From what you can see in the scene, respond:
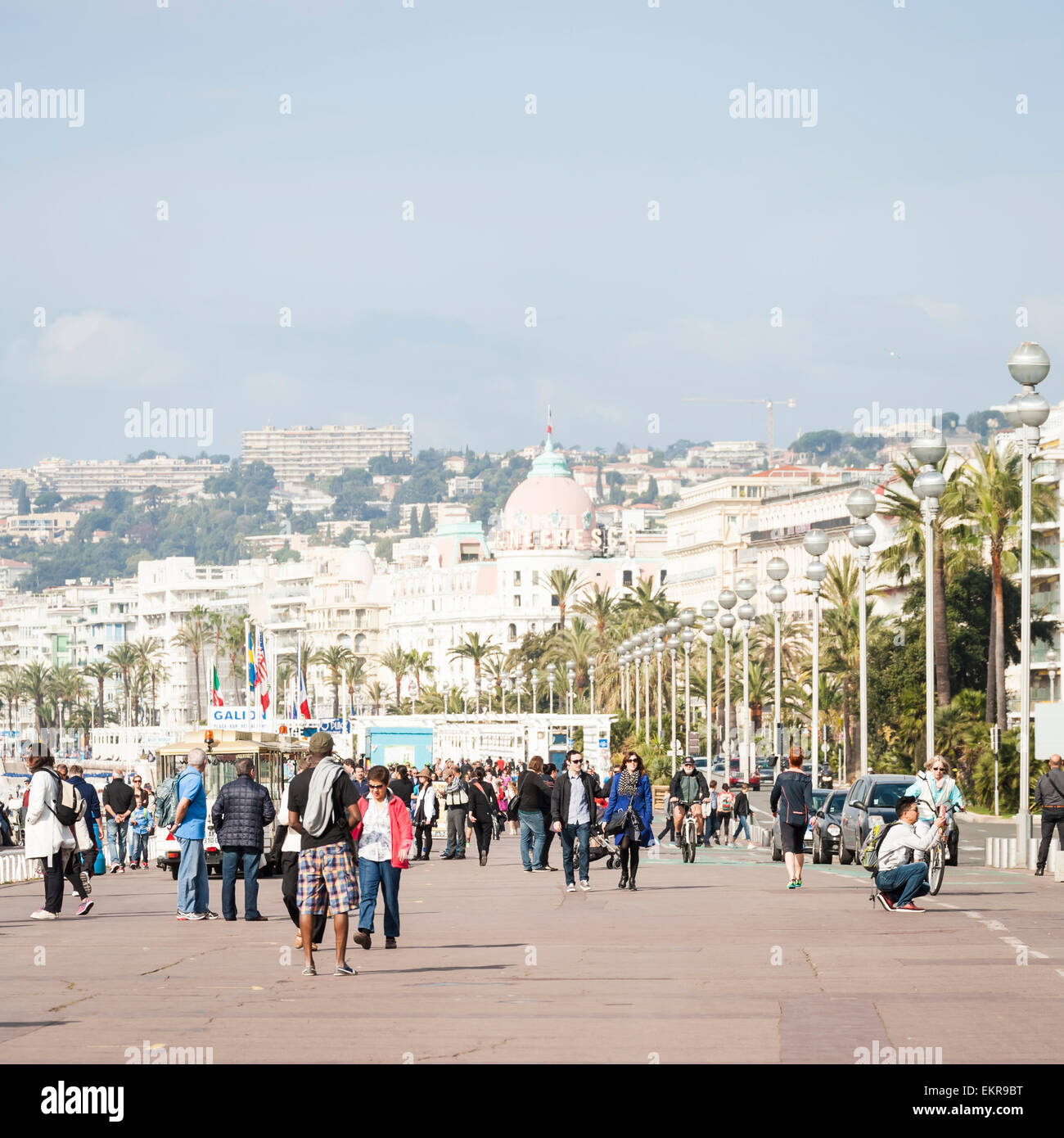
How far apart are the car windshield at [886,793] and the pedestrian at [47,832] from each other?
11.2 metres

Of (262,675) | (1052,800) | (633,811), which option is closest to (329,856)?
(633,811)

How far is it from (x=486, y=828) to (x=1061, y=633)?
53839 mm

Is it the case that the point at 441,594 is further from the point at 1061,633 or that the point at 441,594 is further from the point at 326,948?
the point at 326,948

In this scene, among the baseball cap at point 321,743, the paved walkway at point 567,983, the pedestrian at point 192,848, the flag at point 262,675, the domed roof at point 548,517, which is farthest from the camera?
the domed roof at point 548,517

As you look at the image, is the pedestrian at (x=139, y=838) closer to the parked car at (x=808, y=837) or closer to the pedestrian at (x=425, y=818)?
the pedestrian at (x=425, y=818)

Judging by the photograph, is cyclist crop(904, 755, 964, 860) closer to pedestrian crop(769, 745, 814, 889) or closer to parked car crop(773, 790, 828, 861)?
pedestrian crop(769, 745, 814, 889)

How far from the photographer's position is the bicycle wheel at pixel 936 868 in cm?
2230

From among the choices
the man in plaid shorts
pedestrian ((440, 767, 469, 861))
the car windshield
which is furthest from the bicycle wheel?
pedestrian ((440, 767, 469, 861))

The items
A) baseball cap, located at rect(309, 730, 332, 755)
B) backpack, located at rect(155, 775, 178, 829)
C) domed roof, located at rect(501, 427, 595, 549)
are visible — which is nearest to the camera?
baseball cap, located at rect(309, 730, 332, 755)

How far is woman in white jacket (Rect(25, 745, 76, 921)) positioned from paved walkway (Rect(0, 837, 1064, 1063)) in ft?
1.31

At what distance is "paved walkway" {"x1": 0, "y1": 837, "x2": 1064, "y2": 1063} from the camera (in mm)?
11094

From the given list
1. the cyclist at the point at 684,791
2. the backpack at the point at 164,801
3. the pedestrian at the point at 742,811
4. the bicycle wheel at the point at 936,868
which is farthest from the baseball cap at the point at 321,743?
the pedestrian at the point at 742,811

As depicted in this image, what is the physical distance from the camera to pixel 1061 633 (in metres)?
82.6

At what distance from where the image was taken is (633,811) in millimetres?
24328
